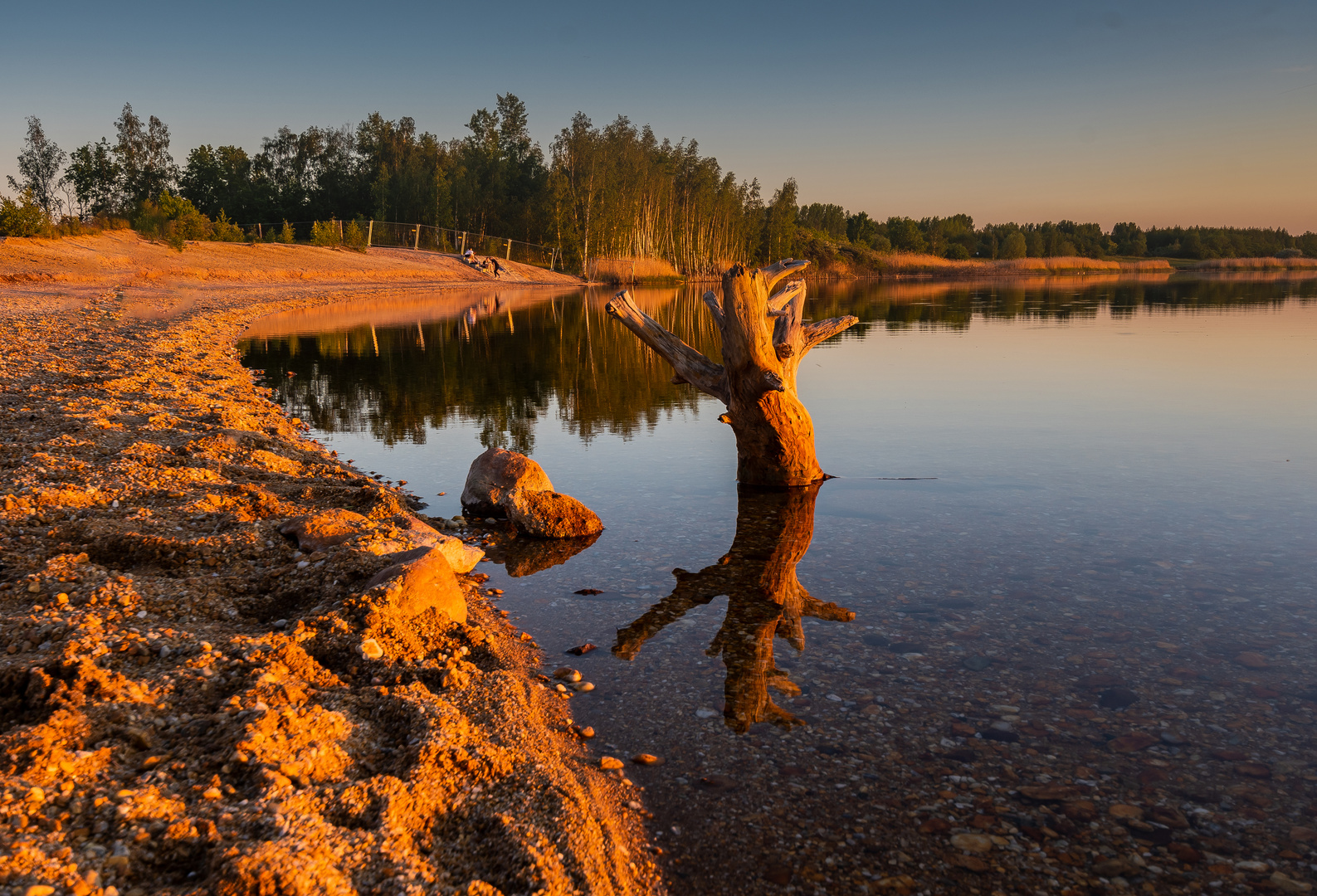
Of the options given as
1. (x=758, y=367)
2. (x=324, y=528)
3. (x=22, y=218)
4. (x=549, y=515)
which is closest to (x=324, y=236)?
(x=22, y=218)

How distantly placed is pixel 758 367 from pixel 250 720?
7.85 metres

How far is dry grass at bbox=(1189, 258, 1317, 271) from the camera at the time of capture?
12411 cm

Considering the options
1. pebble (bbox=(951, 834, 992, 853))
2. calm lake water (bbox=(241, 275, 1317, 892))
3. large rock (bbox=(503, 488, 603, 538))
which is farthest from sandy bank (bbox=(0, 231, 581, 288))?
pebble (bbox=(951, 834, 992, 853))

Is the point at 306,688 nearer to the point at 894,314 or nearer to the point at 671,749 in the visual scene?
the point at 671,749

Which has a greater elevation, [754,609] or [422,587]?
[422,587]

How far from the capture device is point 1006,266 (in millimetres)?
126938

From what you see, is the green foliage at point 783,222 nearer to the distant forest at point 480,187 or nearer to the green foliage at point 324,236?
the distant forest at point 480,187

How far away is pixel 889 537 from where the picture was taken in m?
8.94

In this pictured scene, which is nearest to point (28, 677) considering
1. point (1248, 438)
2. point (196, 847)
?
point (196, 847)

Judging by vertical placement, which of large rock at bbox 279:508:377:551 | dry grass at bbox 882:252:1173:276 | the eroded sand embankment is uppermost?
dry grass at bbox 882:252:1173:276

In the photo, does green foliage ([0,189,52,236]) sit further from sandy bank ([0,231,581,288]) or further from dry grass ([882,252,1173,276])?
dry grass ([882,252,1173,276])

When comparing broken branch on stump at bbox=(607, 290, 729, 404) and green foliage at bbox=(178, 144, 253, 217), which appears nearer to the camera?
broken branch on stump at bbox=(607, 290, 729, 404)

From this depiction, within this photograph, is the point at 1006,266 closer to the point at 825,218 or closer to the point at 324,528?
the point at 825,218

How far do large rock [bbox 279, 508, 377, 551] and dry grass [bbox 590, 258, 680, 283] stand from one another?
77.9 m
